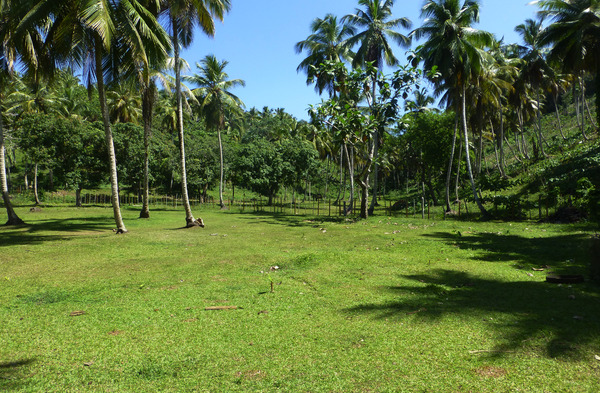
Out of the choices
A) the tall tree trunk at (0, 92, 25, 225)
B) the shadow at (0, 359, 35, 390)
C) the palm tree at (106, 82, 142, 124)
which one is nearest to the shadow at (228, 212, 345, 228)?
the tall tree trunk at (0, 92, 25, 225)

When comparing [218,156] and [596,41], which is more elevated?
[596,41]

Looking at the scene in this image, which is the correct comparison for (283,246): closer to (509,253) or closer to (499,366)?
(509,253)

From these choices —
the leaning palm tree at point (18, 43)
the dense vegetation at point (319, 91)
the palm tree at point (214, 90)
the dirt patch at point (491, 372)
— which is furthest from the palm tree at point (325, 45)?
the dirt patch at point (491, 372)

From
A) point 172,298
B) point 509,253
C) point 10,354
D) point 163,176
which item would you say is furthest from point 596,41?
point 163,176

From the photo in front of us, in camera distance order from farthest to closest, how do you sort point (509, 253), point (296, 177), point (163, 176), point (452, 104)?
point (296, 177) < point (163, 176) < point (452, 104) < point (509, 253)

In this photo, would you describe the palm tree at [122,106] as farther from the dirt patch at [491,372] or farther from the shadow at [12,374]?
the dirt patch at [491,372]

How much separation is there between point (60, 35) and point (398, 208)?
95.2ft

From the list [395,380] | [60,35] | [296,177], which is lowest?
[395,380]

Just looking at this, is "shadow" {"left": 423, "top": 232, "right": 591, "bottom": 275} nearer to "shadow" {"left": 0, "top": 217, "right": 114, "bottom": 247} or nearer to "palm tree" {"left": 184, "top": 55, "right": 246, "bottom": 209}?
"shadow" {"left": 0, "top": 217, "right": 114, "bottom": 247}

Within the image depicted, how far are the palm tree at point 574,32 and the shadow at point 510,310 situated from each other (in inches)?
801

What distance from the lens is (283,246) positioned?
11773 mm

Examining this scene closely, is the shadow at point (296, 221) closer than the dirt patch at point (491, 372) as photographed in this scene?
No

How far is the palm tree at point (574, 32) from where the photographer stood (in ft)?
65.3

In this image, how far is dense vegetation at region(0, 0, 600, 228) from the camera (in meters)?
A: 13.7
